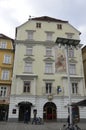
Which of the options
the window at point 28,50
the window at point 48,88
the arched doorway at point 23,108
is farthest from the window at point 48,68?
the arched doorway at point 23,108

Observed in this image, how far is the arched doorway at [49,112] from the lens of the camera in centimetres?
3008

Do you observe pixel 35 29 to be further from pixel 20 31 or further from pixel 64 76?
pixel 64 76

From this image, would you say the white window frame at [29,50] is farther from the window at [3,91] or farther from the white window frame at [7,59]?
the window at [3,91]

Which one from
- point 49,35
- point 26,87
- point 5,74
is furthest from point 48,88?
point 49,35

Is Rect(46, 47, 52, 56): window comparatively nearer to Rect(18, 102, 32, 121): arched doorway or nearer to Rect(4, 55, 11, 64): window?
Rect(4, 55, 11, 64): window

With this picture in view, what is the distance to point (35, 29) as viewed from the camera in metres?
35.8

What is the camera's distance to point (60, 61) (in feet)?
109

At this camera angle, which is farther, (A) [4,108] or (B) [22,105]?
(A) [4,108]

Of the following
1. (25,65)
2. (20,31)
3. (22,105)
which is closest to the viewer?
(22,105)

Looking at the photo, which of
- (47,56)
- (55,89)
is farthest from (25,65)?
(55,89)

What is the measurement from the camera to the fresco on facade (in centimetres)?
3256

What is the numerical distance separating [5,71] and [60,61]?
34.8 ft

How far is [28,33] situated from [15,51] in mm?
4766

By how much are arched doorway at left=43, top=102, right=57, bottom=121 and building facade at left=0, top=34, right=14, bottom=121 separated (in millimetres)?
6891
